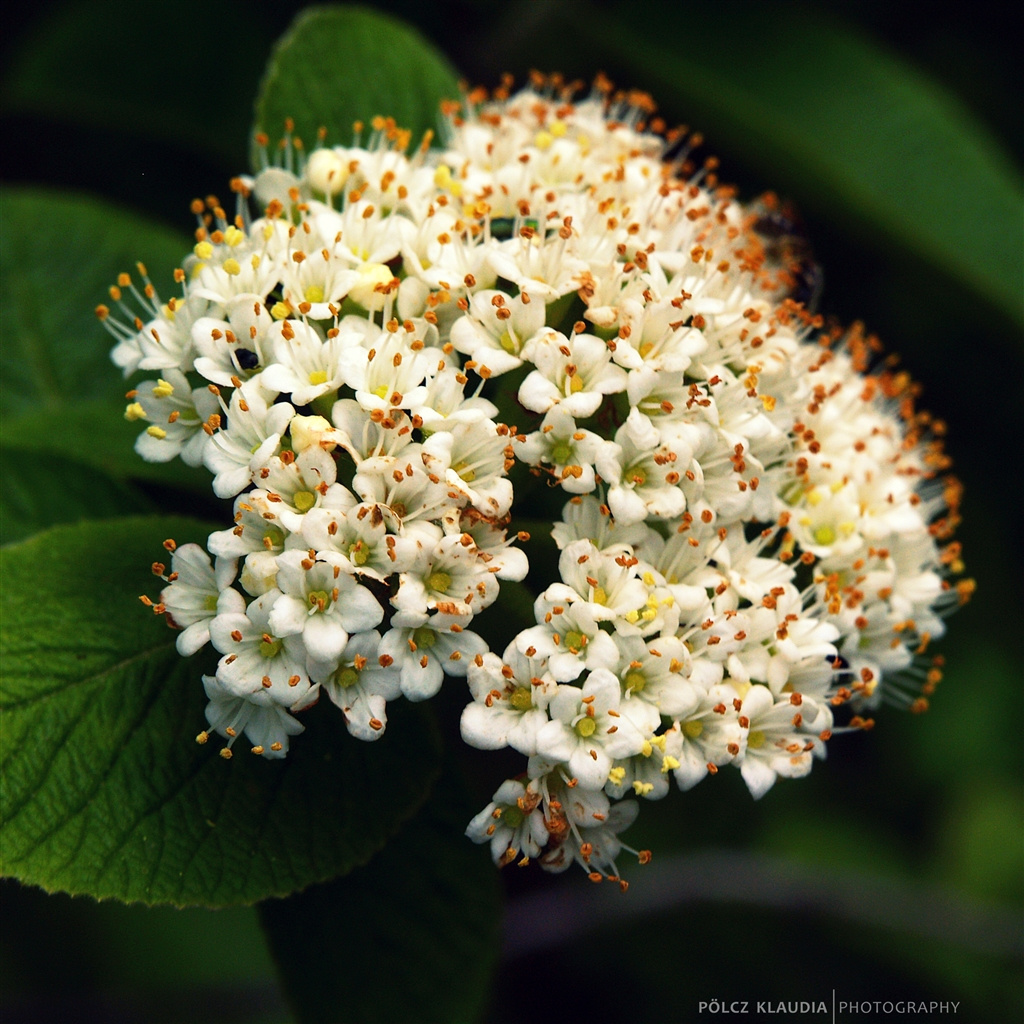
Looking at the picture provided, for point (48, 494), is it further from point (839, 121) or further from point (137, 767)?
point (839, 121)

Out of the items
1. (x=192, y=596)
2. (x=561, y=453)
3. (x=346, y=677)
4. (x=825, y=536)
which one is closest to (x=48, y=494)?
(x=192, y=596)

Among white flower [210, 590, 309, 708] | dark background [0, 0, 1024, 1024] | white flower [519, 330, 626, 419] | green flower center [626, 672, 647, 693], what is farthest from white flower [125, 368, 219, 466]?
dark background [0, 0, 1024, 1024]

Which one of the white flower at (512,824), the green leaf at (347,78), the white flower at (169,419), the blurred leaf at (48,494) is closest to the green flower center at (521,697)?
the white flower at (512,824)

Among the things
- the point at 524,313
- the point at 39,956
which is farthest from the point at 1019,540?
the point at 39,956

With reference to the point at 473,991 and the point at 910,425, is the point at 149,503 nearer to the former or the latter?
the point at 473,991

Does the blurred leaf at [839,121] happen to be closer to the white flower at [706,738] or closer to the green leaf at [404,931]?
the white flower at [706,738]
